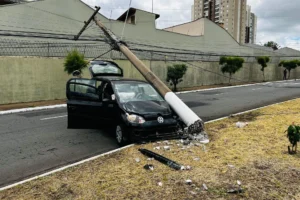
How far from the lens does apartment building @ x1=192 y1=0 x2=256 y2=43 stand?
79812 mm

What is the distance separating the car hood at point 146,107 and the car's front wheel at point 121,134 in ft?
1.46

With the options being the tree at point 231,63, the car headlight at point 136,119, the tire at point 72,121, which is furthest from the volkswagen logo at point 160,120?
the tree at point 231,63

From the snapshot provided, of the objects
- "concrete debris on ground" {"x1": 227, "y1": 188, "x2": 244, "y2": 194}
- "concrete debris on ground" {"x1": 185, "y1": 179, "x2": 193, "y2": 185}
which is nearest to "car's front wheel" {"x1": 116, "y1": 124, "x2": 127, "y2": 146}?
"concrete debris on ground" {"x1": 185, "y1": 179, "x2": 193, "y2": 185}

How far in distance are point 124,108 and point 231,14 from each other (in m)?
83.4

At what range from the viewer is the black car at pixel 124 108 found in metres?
5.80

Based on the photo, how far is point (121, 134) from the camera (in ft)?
19.8

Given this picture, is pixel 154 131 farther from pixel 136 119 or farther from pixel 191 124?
pixel 191 124

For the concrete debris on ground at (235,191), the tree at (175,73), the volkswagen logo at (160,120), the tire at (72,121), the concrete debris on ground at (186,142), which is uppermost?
the tree at (175,73)

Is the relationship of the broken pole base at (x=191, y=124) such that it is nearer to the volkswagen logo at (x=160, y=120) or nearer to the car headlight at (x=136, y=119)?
the volkswagen logo at (x=160, y=120)

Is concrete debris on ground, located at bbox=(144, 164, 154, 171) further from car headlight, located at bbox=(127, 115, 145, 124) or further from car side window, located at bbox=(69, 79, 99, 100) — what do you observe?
car side window, located at bbox=(69, 79, 99, 100)

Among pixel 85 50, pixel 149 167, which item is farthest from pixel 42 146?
pixel 85 50

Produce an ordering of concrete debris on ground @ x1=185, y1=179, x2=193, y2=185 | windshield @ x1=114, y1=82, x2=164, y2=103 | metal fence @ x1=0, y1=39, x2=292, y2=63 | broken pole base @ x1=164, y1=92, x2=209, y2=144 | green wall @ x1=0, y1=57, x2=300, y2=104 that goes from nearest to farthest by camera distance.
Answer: concrete debris on ground @ x1=185, y1=179, x2=193, y2=185, broken pole base @ x1=164, y1=92, x2=209, y2=144, windshield @ x1=114, y1=82, x2=164, y2=103, green wall @ x1=0, y1=57, x2=300, y2=104, metal fence @ x1=0, y1=39, x2=292, y2=63

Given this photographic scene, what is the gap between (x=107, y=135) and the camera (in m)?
7.16

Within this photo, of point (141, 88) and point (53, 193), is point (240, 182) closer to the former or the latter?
point (53, 193)
